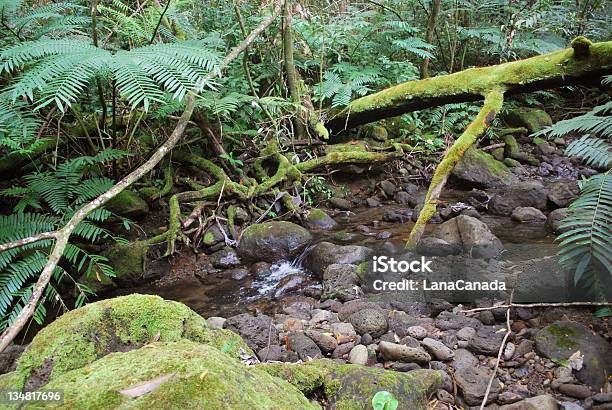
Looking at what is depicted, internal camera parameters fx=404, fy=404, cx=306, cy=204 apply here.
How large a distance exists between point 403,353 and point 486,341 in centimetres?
57

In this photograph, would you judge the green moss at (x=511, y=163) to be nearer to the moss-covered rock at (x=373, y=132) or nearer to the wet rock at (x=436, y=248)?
the moss-covered rock at (x=373, y=132)

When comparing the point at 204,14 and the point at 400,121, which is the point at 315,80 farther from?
the point at 204,14

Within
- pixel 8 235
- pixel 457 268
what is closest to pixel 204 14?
pixel 8 235

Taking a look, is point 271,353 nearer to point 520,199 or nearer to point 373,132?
point 520,199

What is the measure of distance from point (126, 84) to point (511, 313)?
2.99m

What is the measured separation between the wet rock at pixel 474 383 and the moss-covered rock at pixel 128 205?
3901mm

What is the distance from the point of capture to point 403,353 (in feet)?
7.80

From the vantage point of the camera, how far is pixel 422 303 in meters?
3.23

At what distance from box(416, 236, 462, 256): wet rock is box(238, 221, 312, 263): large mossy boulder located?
1.46 m

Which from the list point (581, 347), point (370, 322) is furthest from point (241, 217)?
point (581, 347)

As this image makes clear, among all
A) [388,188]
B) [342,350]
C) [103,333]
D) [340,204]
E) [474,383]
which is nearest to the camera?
[103,333]

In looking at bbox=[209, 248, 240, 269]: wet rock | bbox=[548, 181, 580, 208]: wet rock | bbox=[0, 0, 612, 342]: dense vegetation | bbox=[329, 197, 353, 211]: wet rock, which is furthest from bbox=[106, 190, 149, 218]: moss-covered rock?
bbox=[548, 181, 580, 208]: wet rock

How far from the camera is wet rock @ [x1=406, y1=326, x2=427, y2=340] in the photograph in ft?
8.73

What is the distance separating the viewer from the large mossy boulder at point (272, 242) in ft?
15.6
